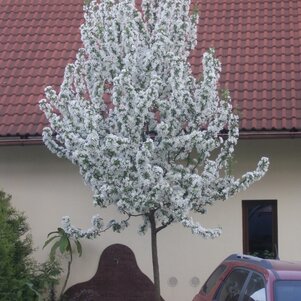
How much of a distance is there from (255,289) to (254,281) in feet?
0.56

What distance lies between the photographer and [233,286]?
873 centimetres

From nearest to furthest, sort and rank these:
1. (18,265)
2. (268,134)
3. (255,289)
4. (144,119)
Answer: (255,289) → (144,119) → (18,265) → (268,134)

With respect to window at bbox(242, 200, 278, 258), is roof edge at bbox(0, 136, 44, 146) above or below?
above

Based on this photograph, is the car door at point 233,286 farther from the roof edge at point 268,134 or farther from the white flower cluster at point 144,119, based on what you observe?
the roof edge at point 268,134

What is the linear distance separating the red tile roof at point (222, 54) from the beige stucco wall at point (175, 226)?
1.72ft

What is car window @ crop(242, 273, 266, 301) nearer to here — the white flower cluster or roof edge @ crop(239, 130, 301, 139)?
the white flower cluster

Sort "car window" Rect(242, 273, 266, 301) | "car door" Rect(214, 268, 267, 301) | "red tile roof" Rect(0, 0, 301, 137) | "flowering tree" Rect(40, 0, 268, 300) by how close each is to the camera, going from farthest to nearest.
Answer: "red tile roof" Rect(0, 0, 301, 137) → "flowering tree" Rect(40, 0, 268, 300) → "car door" Rect(214, 268, 267, 301) → "car window" Rect(242, 273, 266, 301)

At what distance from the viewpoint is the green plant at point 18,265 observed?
11953 millimetres

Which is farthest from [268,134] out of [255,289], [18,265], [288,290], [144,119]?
[288,290]

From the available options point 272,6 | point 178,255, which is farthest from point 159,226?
point 272,6

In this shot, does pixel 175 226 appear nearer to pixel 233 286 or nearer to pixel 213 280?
pixel 213 280

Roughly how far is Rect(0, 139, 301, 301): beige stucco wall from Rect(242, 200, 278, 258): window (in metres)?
0.14

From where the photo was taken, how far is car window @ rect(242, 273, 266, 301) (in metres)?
7.73

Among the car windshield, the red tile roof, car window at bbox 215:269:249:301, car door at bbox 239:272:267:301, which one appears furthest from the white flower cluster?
the car windshield
